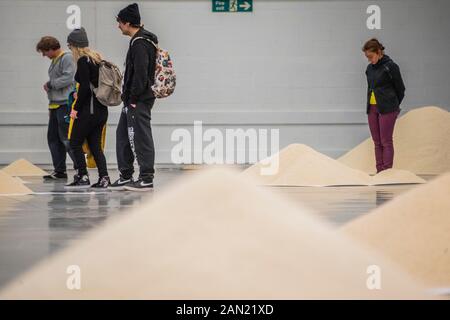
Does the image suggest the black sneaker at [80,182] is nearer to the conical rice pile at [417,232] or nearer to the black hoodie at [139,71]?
the black hoodie at [139,71]

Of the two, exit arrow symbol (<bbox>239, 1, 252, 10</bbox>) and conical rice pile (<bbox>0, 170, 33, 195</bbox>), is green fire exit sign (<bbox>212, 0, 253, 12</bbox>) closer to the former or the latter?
exit arrow symbol (<bbox>239, 1, 252, 10</bbox>)

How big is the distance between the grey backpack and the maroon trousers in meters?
3.36

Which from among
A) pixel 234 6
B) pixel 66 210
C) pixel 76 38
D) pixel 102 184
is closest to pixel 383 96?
pixel 102 184

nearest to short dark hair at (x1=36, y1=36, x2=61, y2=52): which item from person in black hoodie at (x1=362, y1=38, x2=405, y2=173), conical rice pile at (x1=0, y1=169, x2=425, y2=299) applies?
person in black hoodie at (x1=362, y1=38, x2=405, y2=173)

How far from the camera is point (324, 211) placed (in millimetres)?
7266

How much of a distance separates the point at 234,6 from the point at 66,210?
8.48 metres

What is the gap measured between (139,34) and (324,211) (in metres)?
2.97

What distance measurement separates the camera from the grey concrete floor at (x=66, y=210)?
534 cm

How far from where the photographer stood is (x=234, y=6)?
15477mm

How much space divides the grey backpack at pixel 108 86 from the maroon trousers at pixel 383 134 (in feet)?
11.0

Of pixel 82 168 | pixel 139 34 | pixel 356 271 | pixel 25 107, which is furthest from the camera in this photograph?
pixel 25 107

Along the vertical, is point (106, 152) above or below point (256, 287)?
below
